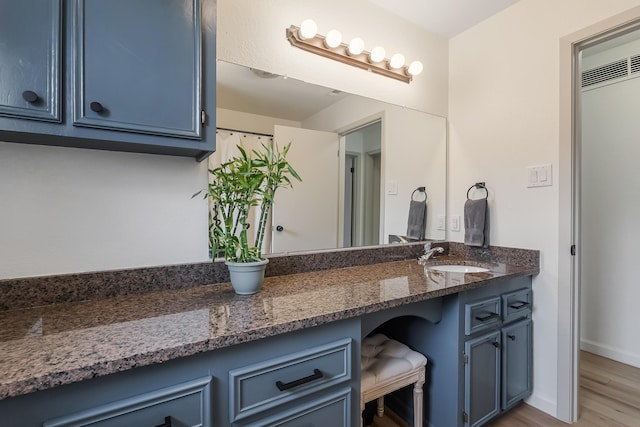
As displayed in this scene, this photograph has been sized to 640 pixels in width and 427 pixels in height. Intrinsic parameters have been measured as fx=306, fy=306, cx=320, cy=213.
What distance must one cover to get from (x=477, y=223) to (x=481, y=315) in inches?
28.7

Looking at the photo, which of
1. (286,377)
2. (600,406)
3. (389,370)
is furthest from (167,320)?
(600,406)

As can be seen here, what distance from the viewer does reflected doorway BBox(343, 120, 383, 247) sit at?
6.17ft

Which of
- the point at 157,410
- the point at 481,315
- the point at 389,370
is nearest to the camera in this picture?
the point at 157,410

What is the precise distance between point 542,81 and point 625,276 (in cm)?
175

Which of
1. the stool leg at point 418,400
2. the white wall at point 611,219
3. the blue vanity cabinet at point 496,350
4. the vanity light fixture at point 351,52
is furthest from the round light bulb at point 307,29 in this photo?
the white wall at point 611,219

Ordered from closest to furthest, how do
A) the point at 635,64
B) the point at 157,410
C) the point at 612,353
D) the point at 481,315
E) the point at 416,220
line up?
the point at 157,410, the point at 481,315, the point at 416,220, the point at 635,64, the point at 612,353

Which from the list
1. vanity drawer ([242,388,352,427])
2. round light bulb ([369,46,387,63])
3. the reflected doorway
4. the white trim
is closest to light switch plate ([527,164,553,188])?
the reflected doorway

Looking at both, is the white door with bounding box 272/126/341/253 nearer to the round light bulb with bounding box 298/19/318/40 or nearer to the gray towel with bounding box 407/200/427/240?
the round light bulb with bounding box 298/19/318/40

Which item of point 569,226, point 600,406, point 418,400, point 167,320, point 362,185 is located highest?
point 362,185

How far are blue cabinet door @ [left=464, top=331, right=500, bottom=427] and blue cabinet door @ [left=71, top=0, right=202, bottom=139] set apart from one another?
5.09ft

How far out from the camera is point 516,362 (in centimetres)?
169

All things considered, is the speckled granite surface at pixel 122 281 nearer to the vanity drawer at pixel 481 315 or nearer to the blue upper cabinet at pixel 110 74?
the blue upper cabinet at pixel 110 74

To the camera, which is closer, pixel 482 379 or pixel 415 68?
pixel 482 379

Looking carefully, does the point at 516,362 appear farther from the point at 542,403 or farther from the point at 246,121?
the point at 246,121
